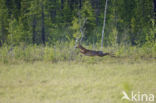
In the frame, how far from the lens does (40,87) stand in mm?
6637

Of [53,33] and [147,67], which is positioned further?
[53,33]

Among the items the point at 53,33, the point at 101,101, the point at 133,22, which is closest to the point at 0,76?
the point at 101,101

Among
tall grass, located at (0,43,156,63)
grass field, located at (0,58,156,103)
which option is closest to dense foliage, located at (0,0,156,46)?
tall grass, located at (0,43,156,63)

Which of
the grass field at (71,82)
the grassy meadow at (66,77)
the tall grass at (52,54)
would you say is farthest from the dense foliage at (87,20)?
the grass field at (71,82)

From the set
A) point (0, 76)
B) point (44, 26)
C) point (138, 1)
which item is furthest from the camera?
point (138, 1)

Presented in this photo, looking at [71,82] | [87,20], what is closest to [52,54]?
[71,82]

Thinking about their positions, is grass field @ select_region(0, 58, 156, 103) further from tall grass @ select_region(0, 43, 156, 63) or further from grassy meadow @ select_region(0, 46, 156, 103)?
tall grass @ select_region(0, 43, 156, 63)

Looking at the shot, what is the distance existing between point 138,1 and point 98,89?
21.6 meters

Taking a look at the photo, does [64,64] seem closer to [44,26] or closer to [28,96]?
[28,96]

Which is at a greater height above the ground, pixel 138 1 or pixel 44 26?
pixel 138 1

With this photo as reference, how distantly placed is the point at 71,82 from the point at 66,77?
32.1 inches

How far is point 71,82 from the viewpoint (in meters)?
7.21

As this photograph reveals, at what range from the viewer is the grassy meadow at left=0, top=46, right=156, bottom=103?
18.6 feet

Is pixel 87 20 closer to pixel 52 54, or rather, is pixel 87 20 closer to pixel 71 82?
pixel 52 54
